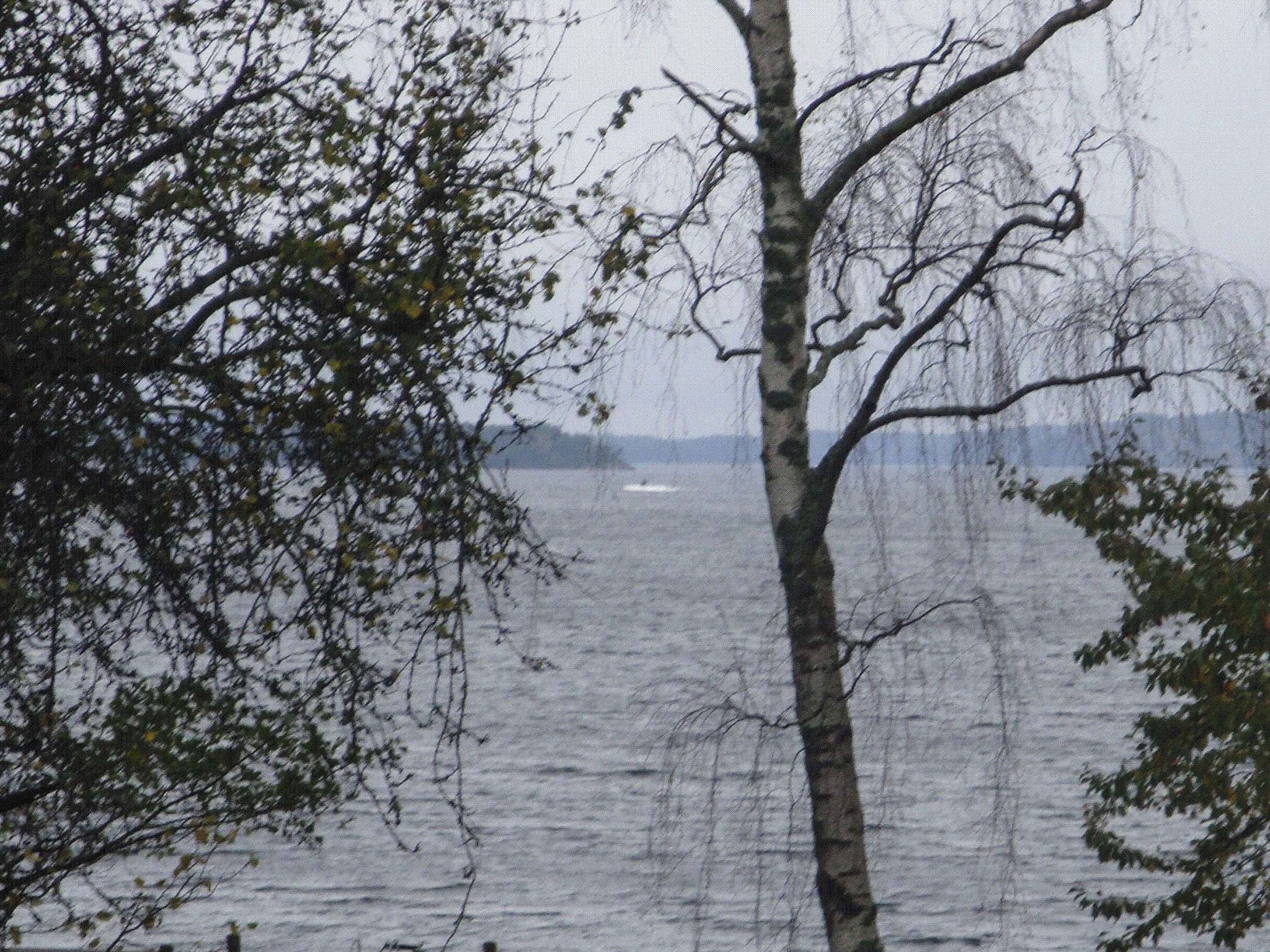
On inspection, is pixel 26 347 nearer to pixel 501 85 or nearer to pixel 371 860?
pixel 501 85

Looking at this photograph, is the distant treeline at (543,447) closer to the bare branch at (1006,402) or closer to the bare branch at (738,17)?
the bare branch at (1006,402)

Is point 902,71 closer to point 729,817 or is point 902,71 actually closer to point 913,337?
point 913,337

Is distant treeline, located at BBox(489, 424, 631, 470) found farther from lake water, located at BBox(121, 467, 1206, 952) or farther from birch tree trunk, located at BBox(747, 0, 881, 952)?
birch tree trunk, located at BBox(747, 0, 881, 952)

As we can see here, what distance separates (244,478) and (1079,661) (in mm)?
5731

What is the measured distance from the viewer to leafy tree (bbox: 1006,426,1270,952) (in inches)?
287

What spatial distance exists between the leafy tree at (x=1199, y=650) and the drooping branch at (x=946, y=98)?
67.8 inches

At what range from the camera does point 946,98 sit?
21.2 feet

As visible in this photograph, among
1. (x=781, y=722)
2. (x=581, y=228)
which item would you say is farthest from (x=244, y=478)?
(x=781, y=722)

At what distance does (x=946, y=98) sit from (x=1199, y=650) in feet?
11.0

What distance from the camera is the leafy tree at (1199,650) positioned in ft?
23.9

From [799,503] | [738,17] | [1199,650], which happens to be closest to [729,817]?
[1199,650]

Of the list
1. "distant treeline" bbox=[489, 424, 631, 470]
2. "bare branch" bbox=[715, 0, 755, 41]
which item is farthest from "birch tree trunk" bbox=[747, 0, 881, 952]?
"distant treeline" bbox=[489, 424, 631, 470]

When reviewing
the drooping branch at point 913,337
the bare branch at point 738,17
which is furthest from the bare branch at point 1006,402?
the bare branch at point 738,17

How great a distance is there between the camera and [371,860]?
29.4 metres
